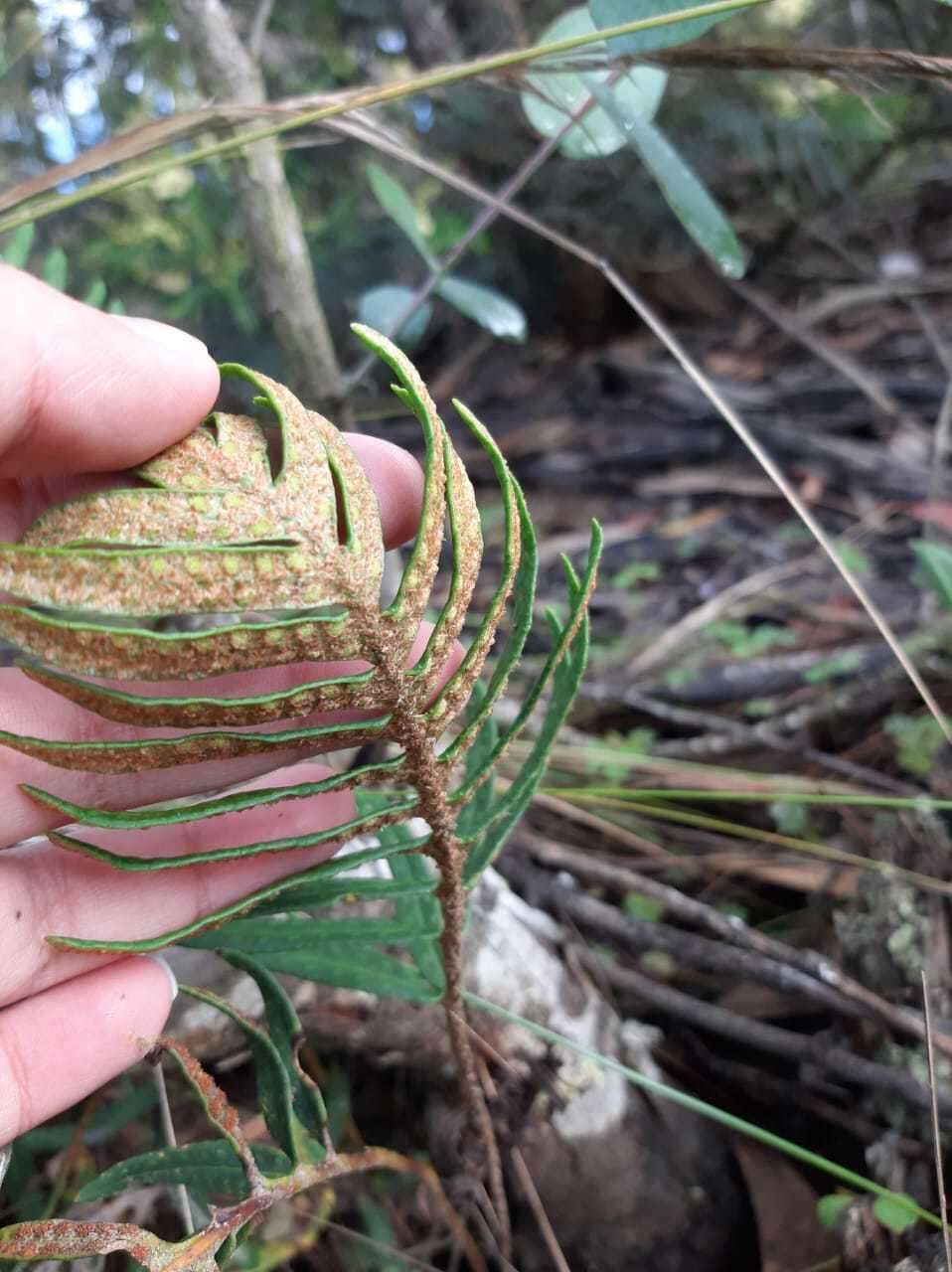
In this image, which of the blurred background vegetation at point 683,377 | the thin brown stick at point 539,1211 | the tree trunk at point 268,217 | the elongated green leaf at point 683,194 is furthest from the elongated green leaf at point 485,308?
the thin brown stick at point 539,1211

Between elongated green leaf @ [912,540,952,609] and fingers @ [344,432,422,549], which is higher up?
fingers @ [344,432,422,549]

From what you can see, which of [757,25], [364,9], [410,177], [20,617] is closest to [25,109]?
[364,9]

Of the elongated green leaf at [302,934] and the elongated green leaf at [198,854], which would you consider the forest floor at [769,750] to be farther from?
the elongated green leaf at [198,854]

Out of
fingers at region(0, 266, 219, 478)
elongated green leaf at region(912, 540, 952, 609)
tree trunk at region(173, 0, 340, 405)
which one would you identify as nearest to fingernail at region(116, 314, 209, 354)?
fingers at region(0, 266, 219, 478)

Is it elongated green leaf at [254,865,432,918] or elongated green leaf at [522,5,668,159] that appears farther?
elongated green leaf at [522,5,668,159]

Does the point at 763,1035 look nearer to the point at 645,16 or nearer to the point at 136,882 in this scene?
the point at 136,882

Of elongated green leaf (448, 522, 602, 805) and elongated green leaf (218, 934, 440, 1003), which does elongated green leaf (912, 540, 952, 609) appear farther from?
elongated green leaf (218, 934, 440, 1003)
